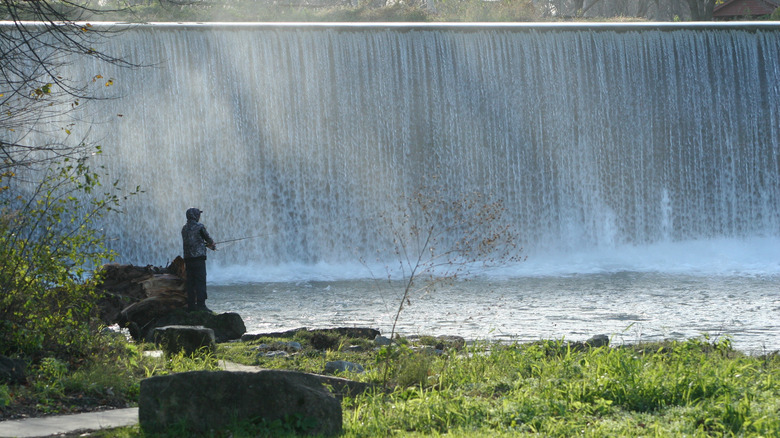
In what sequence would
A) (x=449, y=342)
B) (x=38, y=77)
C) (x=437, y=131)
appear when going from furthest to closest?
(x=437, y=131), (x=38, y=77), (x=449, y=342)

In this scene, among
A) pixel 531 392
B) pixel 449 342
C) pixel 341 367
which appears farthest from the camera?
pixel 449 342

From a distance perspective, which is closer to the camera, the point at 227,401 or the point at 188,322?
the point at 227,401

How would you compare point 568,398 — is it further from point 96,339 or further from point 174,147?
point 174,147

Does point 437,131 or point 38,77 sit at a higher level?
point 38,77

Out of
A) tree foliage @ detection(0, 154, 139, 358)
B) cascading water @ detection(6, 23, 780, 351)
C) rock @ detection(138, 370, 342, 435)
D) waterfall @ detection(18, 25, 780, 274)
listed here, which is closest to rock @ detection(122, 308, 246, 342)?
tree foliage @ detection(0, 154, 139, 358)

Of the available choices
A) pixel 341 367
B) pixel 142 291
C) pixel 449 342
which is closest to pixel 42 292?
pixel 341 367

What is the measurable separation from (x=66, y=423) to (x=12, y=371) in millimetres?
1370

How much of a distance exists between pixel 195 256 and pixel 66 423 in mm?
5582

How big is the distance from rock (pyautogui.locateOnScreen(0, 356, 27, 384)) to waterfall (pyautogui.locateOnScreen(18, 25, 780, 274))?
13.0 metres

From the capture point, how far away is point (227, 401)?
536 cm

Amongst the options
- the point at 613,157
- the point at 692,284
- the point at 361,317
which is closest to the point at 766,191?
the point at 613,157

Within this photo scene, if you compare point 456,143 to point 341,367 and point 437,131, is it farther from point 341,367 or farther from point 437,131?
point 341,367

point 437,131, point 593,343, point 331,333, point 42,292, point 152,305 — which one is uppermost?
point 437,131

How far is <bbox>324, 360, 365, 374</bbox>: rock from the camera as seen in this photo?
8.09 meters
